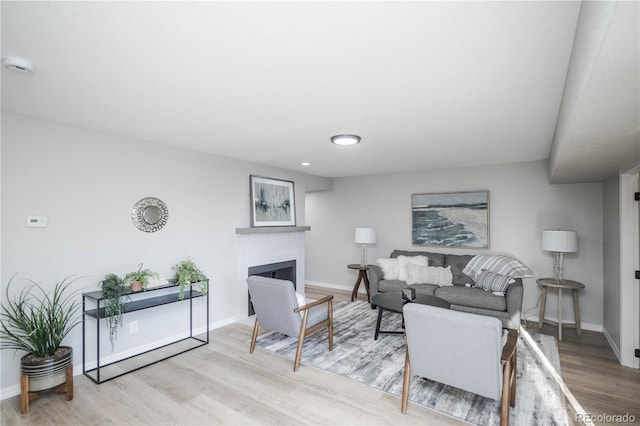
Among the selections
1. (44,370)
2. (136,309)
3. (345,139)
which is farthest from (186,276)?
(345,139)

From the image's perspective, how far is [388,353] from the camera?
3365 mm

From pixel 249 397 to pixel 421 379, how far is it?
152 centimetres

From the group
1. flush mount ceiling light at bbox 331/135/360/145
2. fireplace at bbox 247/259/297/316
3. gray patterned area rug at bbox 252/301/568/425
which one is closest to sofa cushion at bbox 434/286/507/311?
gray patterned area rug at bbox 252/301/568/425

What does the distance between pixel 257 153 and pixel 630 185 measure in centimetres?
406

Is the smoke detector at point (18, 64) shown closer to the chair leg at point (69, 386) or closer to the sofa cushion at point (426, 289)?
the chair leg at point (69, 386)

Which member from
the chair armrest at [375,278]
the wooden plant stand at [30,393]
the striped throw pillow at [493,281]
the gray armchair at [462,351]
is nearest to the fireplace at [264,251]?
the chair armrest at [375,278]

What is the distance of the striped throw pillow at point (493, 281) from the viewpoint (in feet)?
13.5

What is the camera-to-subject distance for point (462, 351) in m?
2.13

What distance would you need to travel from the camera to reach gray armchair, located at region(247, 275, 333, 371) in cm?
308

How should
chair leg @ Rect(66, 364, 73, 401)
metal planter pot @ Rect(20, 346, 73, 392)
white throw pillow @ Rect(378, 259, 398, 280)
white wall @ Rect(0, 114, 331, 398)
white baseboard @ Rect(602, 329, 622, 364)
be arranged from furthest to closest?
white throw pillow @ Rect(378, 259, 398, 280)
white baseboard @ Rect(602, 329, 622, 364)
white wall @ Rect(0, 114, 331, 398)
chair leg @ Rect(66, 364, 73, 401)
metal planter pot @ Rect(20, 346, 73, 392)

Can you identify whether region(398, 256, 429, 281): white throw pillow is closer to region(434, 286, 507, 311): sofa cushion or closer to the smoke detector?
region(434, 286, 507, 311): sofa cushion

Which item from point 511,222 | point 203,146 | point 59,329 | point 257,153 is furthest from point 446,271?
point 59,329

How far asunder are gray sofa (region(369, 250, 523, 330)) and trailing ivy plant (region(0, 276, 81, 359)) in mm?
3836

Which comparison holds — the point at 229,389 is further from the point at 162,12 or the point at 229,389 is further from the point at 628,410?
the point at 628,410
